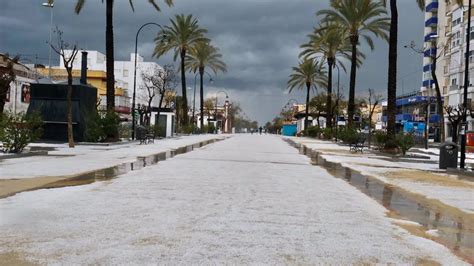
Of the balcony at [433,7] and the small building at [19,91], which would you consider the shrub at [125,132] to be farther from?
the balcony at [433,7]

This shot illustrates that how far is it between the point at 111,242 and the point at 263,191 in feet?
21.9

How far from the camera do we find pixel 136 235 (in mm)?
7758

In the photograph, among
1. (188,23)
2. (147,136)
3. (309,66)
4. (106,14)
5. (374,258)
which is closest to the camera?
(374,258)

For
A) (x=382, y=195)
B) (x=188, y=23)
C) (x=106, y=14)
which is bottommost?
(x=382, y=195)

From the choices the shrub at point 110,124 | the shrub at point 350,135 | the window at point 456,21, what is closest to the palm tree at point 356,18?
the shrub at point 350,135

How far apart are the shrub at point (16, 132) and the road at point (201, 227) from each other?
11220 millimetres

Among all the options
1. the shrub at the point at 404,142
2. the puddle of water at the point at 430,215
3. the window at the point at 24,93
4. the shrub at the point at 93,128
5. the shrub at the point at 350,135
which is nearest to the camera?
the puddle of water at the point at 430,215

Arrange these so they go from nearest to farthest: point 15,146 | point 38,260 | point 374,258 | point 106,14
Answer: point 38,260 < point 374,258 < point 15,146 < point 106,14

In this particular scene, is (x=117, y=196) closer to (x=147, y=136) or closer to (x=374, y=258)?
(x=374, y=258)

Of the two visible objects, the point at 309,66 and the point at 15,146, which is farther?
the point at 309,66

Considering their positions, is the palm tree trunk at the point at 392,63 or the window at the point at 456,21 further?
the window at the point at 456,21

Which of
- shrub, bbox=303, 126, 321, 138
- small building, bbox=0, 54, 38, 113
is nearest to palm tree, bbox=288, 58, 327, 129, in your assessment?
shrub, bbox=303, 126, 321, 138

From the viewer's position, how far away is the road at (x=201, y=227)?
22.2 ft

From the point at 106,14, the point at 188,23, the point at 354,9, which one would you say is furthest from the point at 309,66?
the point at 106,14
